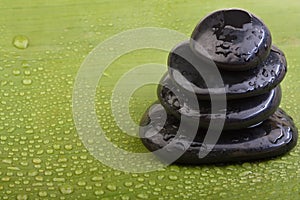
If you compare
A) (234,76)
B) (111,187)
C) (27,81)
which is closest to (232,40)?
(234,76)

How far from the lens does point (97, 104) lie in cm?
88

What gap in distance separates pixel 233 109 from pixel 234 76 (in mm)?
40

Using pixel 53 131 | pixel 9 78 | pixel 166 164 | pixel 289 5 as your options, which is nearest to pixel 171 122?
pixel 166 164

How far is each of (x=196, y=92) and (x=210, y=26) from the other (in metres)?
0.09

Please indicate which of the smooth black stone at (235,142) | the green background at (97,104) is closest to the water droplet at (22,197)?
the green background at (97,104)

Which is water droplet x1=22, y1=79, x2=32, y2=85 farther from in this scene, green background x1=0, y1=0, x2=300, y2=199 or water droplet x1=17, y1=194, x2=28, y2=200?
water droplet x1=17, y1=194, x2=28, y2=200

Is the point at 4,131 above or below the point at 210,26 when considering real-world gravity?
below

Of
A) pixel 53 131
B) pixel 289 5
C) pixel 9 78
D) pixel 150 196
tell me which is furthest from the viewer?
pixel 289 5

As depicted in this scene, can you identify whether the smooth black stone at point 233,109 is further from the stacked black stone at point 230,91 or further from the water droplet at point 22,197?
the water droplet at point 22,197

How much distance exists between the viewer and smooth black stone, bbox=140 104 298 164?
0.75m

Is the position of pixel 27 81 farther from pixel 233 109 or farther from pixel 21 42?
pixel 233 109

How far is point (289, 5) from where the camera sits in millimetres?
1117

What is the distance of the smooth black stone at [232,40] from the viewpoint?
0.74 m

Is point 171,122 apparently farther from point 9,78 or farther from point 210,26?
point 9,78
